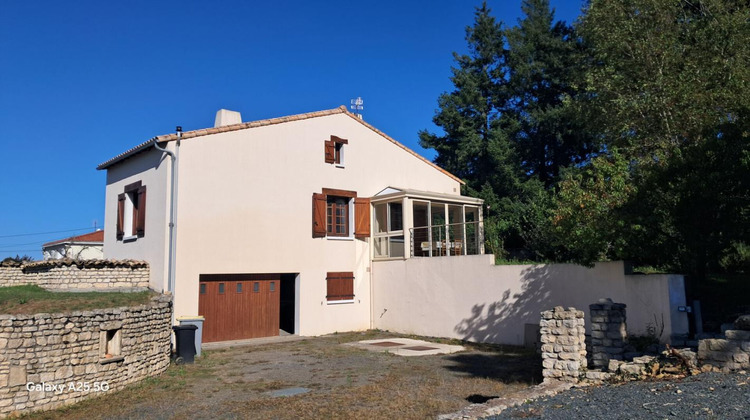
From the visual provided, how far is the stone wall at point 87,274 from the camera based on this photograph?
1320cm

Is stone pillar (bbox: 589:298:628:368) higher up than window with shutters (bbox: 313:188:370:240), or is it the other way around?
window with shutters (bbox: 313:188:370:240)

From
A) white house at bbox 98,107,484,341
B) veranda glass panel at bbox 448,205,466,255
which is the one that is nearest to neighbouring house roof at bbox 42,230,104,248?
white house at bbox 98,107,484,341

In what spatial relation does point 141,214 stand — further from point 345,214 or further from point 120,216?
point 345,214

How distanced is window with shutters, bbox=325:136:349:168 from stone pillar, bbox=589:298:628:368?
1058 cm

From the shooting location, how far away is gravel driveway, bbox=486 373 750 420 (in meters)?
5.95

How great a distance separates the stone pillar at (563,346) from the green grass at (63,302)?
825 cm

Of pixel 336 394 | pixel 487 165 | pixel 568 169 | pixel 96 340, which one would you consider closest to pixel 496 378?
pixel 336 394

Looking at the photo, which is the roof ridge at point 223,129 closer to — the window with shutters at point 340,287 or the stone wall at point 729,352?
the window with shutters at point 340,287

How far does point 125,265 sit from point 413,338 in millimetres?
8533

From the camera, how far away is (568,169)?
2452 centimetres

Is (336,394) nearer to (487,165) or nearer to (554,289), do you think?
(554,289)

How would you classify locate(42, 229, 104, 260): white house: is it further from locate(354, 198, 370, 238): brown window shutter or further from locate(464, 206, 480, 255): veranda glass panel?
locate(464, 206, 480, 255): veranda glass panel

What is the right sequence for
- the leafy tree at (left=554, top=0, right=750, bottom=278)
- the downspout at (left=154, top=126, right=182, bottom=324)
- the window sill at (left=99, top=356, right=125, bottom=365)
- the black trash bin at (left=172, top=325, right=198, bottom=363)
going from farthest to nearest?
the downspout at (left=154, top=126, right=182, bottom=324) < the black trash bin at (left=172, top=325, right=198, bottom=363) < the leafy tree at (left=554, top=0, right=750, bottom=278) < the window sill at (left=99, top=356, right=125, bottom=365)

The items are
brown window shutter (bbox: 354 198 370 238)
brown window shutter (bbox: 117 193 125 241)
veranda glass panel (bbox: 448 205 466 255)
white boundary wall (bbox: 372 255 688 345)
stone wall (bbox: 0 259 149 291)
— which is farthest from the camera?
veranda glass panel (bbox: 448 205 466 255)
